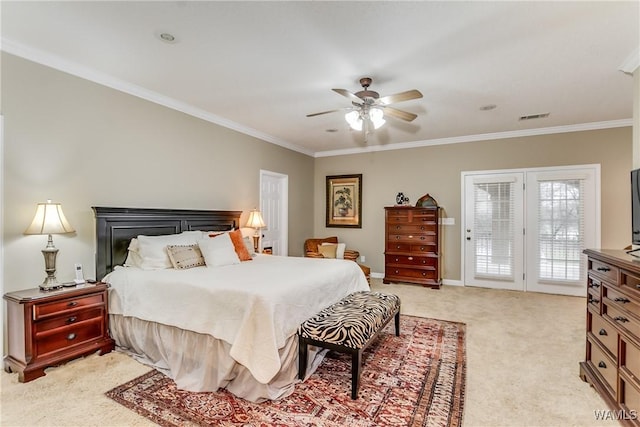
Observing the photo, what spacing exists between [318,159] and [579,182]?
14.7 ft

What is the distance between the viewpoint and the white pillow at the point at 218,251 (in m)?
3.35

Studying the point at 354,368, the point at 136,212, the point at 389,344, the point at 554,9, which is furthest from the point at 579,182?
the point at 136,212

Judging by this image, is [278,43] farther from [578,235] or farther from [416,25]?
[578,235]

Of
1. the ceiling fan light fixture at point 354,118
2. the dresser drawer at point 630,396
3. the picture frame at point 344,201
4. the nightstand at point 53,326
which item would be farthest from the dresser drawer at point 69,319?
the picture frame at point 344,201

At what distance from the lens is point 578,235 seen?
16.1 feet

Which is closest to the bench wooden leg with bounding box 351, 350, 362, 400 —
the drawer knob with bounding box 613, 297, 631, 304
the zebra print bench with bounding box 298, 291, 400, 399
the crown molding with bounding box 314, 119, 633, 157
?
the zebra print bench with bounding box 298, 291, 400, 399

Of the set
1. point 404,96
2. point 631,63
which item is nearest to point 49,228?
point 404,96

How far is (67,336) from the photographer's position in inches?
104

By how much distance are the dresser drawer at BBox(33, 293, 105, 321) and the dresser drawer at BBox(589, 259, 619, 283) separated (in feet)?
12.6

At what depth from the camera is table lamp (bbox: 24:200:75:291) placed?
2.58 meters

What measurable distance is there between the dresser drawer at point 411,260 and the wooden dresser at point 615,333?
2.99m

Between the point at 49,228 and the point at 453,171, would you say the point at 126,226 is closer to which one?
the point at 49,228

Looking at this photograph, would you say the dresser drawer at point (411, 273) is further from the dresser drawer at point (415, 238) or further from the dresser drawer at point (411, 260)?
the dresser drawer at point (415, 238)

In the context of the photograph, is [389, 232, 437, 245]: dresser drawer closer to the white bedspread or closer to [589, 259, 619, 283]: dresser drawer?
the white bedspread
